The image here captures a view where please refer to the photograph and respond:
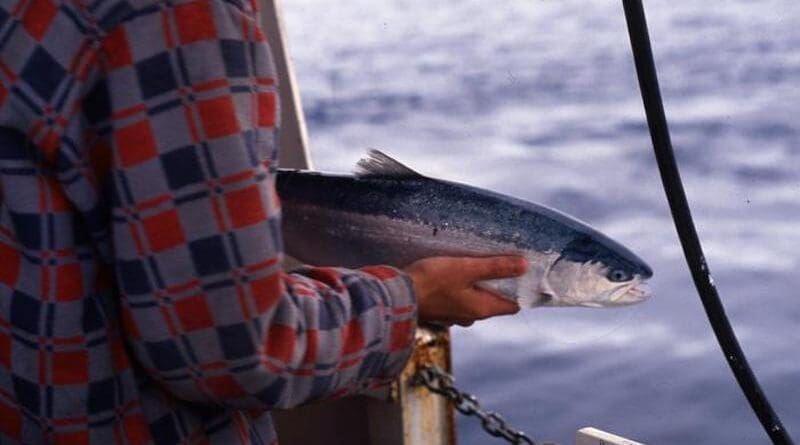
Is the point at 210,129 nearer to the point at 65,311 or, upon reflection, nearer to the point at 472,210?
the point at 65,311

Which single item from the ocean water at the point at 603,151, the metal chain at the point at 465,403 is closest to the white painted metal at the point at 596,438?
the metal chain at the point at 465,403

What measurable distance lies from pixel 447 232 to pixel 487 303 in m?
0.18

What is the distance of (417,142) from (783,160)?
2733 mm

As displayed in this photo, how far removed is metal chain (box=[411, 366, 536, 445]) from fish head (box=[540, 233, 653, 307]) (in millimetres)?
578

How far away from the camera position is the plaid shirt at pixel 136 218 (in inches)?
51.4

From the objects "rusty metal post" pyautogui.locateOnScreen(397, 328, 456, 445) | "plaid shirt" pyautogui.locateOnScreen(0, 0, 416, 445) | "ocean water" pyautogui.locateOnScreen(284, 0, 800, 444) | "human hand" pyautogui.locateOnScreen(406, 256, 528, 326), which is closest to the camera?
"plaid shirt" pyautogui.locateOnScreen(0, 0, 416, 445)

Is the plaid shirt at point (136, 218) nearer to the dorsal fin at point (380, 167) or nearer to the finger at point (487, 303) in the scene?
the finger at point (487, 303)

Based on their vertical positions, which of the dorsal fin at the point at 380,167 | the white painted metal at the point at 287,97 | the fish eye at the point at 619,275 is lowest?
the fish eye at the point at 619,275

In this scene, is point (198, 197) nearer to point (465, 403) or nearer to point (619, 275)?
point (619, 275)

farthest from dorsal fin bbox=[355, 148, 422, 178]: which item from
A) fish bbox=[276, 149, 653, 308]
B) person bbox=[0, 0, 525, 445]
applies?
person bbox=[0, 0, 525, 445]

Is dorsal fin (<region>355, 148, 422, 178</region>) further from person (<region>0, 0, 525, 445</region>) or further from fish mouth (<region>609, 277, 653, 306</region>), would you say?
person (<region>0, 0, 525, 445</region>)

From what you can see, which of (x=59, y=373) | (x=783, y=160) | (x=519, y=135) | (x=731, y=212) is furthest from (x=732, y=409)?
(x=59, y=373)

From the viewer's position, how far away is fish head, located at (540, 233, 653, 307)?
1.94m

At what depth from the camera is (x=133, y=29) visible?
130 cm
